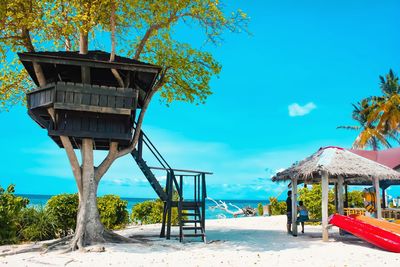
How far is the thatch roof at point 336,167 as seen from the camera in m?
15.9

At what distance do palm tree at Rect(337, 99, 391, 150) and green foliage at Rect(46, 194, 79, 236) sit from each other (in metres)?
32.0

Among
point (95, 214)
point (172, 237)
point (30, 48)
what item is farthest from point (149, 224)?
point (30, 48)

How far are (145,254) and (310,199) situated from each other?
18.5m

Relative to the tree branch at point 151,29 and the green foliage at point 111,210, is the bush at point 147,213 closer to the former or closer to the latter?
the green foliage at point 111,210

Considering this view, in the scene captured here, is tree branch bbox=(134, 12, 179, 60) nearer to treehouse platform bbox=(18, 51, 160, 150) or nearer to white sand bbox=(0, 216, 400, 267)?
treehouse platform bbox=(18, 51, 160, 150)

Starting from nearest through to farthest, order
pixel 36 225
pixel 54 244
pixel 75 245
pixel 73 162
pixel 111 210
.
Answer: pixel 75 245 → pixel 54 244 → pixel 73 162 → pixel 36 225 → pixel 111 210

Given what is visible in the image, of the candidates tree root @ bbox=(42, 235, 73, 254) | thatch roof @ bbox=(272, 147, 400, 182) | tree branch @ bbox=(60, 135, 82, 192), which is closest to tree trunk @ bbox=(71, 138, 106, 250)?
tree branch @ bbox=(60, 135, 82, 192)

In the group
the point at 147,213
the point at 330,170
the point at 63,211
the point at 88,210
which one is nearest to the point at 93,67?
the point at 88,210

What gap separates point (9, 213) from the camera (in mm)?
15844

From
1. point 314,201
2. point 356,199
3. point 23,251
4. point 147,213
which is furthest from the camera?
point 356,199

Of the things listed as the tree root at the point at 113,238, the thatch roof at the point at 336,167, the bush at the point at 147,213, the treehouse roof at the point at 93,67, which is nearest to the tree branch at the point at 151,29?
the treehouse roof at the point at 93,67

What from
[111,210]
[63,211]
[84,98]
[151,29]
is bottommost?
[111,210]

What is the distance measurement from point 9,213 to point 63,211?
8.32ft

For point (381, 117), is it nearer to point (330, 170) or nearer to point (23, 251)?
point (330, 170)
